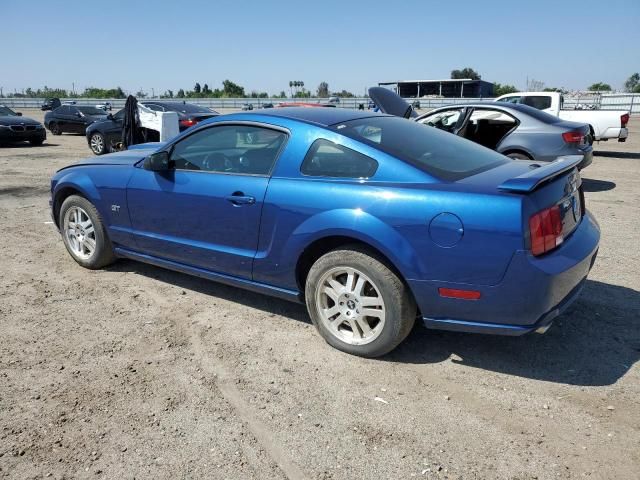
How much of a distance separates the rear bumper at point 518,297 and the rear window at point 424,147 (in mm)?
688

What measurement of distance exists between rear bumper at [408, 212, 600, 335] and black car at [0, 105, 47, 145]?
1704cm

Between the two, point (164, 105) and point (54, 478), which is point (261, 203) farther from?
point (164, 105)

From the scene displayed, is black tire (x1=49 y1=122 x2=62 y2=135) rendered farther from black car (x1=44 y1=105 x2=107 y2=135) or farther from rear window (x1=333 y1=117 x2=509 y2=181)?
rear window (x1=333 y1=117 x2=509 y2=181)

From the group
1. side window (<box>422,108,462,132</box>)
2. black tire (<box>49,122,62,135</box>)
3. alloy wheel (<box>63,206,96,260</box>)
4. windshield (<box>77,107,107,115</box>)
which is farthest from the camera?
black tire (<box>49,122,62,135</box>)

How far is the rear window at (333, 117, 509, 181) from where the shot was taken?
10.7ft

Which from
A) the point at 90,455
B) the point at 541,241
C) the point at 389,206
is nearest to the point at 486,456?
the point at 541,241

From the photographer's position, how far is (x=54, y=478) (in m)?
2.33

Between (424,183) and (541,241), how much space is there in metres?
0.72

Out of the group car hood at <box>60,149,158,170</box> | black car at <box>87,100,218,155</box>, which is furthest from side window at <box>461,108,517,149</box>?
black car at <box>87,100,218,155</box>

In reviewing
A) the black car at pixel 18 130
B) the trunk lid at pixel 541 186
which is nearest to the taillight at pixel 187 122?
the black car at pixel 18 130

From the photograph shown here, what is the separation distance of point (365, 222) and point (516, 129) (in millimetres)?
6118

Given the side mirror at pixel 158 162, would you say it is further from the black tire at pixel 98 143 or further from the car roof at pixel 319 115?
the black tire at pixel 98 143

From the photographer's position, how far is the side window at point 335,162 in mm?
3268

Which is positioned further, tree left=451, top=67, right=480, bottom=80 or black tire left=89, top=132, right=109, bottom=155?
tree left=451, top=67, right=480, bottom=80
